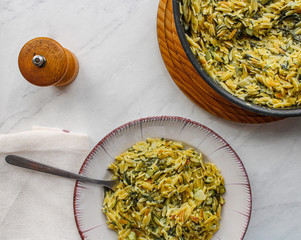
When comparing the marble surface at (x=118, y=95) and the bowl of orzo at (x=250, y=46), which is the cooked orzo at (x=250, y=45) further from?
the marble surface at (x=118, y=95)

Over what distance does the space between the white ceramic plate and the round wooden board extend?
0.41 ft

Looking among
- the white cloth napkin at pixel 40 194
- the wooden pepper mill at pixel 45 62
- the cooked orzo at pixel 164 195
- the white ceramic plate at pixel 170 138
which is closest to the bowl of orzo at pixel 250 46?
the white ceramic plate at pixel 170 138

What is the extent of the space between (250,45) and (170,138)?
1.61 ft

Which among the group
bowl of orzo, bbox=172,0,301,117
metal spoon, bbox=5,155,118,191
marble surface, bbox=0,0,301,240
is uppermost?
bowl of orzo, bbox=172,0,301,117

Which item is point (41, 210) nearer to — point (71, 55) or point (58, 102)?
point (58, 102)

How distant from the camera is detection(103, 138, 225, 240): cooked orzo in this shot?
128 centimetres

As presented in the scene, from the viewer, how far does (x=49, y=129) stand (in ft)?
4.75

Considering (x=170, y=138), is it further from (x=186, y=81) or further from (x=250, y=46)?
(x=250, y=46)

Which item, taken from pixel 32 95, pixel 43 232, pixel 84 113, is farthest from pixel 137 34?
pixel 43 232

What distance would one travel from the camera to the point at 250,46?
4.30ft

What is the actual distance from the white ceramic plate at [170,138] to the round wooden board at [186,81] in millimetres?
126

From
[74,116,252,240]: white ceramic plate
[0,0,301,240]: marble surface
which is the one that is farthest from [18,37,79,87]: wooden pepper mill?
[74,116,252,240]: white ceramic plate

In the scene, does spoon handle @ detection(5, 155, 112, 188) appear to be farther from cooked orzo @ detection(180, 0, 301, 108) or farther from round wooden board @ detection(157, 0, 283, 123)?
cooked orzo @ detection(180, 0, 301, 108)

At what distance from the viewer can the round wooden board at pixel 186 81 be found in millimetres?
1355
